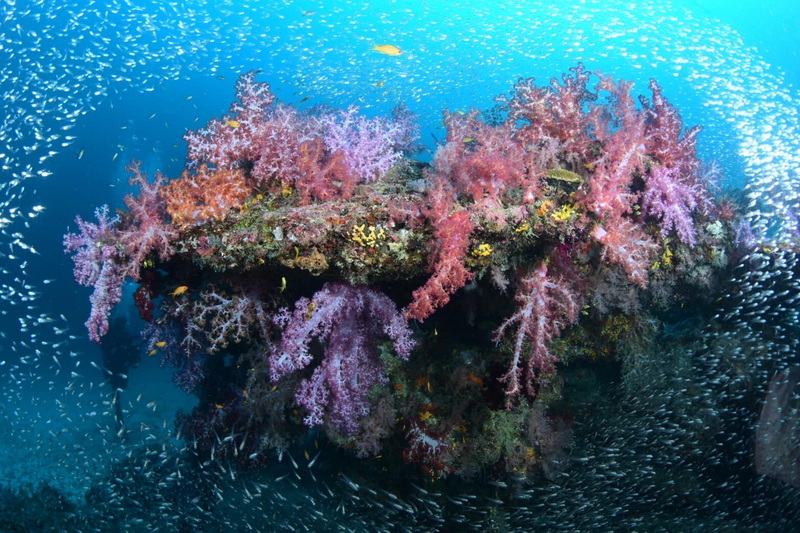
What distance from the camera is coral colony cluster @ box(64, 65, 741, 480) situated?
4.26 metres

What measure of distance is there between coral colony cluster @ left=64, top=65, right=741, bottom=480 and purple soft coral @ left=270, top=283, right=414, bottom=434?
27 millimetres

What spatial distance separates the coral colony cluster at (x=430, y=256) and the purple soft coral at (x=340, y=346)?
0.03 m

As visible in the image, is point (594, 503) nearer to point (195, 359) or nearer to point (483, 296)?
point (483, 296)

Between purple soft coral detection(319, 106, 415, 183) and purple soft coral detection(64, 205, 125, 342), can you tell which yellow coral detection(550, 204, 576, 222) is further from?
purple soft coral detection(64, 205, 125, 342)

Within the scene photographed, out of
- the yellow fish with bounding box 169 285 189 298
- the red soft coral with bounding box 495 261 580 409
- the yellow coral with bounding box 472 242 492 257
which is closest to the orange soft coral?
the yellow fish with bounding box 169 285 189 298

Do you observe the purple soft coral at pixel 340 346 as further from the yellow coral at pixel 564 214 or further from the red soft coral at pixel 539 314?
the yellow coral at pixel 564 214

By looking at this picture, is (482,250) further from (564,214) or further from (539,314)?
(539,314)

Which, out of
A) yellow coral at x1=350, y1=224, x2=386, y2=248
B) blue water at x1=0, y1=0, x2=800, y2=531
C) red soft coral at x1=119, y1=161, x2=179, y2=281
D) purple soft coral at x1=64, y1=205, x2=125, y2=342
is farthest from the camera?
blue water at x1=0, y1=0, x2=800, y2=531

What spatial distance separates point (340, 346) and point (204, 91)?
6563 centimetres

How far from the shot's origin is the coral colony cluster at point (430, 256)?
4262mm

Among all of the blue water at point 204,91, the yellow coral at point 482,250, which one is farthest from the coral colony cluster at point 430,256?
the blue water at point 204,91

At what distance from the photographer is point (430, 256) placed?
4.23 meters

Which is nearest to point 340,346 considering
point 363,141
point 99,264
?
point 363,141

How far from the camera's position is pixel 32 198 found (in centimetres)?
3222
